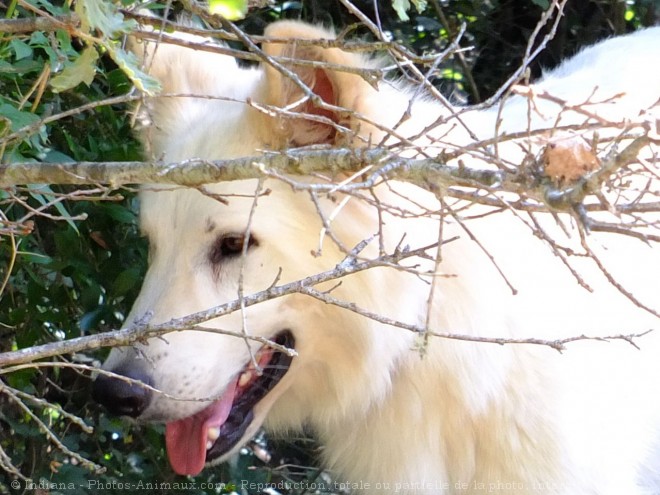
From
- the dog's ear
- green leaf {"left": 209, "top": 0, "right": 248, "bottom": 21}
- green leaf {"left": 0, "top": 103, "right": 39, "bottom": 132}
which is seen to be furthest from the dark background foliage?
green leaf {"left": 209, "top": 0, "right": 248, "bottom": 21}

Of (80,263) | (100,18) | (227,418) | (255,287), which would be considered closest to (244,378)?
(227,418)

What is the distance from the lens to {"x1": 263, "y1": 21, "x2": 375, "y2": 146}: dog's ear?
1.97 metres

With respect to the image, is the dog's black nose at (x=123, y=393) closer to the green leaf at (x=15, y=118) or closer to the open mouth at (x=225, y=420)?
the open mouth at (x=225, y=420)

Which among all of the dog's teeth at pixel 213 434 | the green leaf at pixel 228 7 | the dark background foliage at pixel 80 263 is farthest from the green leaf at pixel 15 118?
the dog's teeth at pixel 213 434

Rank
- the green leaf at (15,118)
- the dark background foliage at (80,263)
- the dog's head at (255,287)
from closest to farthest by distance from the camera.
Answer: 1. the green leaf at (15,118)
2. the dog's head at (255,287)
3. the dark background foliage at (80,263)

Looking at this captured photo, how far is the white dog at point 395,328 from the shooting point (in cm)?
228

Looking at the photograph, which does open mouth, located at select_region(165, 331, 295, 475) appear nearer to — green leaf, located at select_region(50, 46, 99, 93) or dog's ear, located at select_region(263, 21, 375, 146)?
dog's ear, located at select_region(263, 21, 375, 146)

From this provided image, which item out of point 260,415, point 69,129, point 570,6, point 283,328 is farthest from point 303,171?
point 570,6

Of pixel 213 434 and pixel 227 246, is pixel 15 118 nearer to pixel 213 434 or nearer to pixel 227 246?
pixel 227 246

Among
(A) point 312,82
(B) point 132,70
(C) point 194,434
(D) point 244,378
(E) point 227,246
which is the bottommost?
(C) point 194,434

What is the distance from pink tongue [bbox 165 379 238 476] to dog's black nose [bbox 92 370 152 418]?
0.73ft

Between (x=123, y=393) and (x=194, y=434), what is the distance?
35 centimetres

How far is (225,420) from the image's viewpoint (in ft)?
8.23

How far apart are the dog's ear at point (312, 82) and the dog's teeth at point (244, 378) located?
0.65 m
